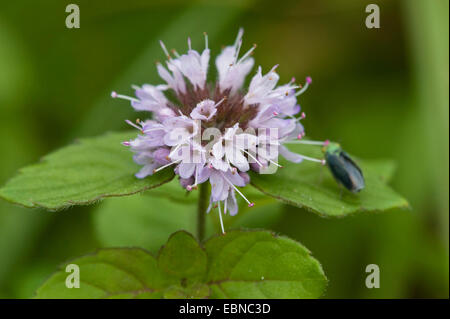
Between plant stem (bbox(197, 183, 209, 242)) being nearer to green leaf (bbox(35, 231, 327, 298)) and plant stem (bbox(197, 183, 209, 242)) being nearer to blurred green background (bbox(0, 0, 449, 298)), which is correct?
green leaf (bbox(35, 231, 327, 298))

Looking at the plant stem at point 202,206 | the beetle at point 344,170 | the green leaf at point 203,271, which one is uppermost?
the beetle at point 344,170

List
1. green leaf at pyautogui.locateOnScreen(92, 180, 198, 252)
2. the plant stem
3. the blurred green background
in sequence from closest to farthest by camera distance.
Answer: the plant stem < green leaf at pyautogui.locateOnScreen(92, 180, 198, 252) < the blurred green background

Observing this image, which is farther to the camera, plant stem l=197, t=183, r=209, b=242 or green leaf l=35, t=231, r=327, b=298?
plant stem l=197, t=183, r=209, b=242

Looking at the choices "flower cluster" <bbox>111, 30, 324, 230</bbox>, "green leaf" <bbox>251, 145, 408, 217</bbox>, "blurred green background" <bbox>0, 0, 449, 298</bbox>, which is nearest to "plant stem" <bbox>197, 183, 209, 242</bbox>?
"flower cluster" <bbox>111, 30, 324, 230</bbox>

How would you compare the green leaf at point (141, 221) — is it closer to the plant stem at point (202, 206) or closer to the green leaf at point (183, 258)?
the plant stem at point (202, 206)

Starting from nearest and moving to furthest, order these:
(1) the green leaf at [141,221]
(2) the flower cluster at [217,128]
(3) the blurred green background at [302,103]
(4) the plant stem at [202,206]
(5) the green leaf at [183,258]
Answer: (2) the flower cluster at [217,128]
(5) the green leaf at [183,258]
(4) the plant stem at [202,206]
(1) the green leaf at [141,221]
(3) the blurred green background at [302,103]

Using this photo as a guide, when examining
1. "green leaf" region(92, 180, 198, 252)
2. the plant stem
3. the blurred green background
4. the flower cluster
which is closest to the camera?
the flower cluster

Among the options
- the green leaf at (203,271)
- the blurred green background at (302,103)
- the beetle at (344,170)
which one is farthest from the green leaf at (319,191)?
the blurred green background at (302,103)
